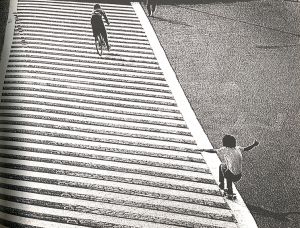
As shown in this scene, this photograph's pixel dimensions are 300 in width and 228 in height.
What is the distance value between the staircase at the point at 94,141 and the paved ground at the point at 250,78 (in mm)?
697

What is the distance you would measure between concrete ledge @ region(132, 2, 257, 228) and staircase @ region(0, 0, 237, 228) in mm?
130

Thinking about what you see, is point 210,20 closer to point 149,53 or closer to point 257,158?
point 149,53

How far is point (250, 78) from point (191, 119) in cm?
237

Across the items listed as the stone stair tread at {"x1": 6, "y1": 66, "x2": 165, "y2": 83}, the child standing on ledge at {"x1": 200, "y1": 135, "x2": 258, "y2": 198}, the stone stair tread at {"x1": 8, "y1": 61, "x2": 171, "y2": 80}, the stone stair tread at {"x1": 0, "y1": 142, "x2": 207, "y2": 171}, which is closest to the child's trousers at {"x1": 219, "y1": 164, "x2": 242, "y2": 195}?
the child standing on ledge at {"x1": 200, "y1": 135, "x2": 258, "y2": 198}

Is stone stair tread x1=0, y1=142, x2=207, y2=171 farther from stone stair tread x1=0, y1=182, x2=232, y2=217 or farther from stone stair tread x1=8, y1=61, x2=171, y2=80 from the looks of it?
stone stair tread x1=8, y1=61, x2=171, y2=80

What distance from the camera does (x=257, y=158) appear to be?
7.45 meters

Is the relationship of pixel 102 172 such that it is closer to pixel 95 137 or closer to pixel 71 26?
pixel 95 137

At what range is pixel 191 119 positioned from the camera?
8.61m

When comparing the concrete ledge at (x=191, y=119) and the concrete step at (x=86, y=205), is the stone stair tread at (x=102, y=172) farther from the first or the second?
the concrete step at (x=86, y=205)

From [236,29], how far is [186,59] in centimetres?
247

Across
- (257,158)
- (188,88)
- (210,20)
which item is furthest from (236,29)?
(257,158)

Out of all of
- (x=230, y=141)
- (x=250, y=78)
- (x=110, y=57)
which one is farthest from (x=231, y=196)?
(x=110, y=57)

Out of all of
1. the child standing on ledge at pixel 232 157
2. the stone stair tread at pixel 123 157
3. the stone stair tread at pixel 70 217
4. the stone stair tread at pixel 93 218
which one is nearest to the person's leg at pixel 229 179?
the child standing on ledge at pixel 232 157

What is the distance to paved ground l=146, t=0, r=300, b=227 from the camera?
22.9 ft
